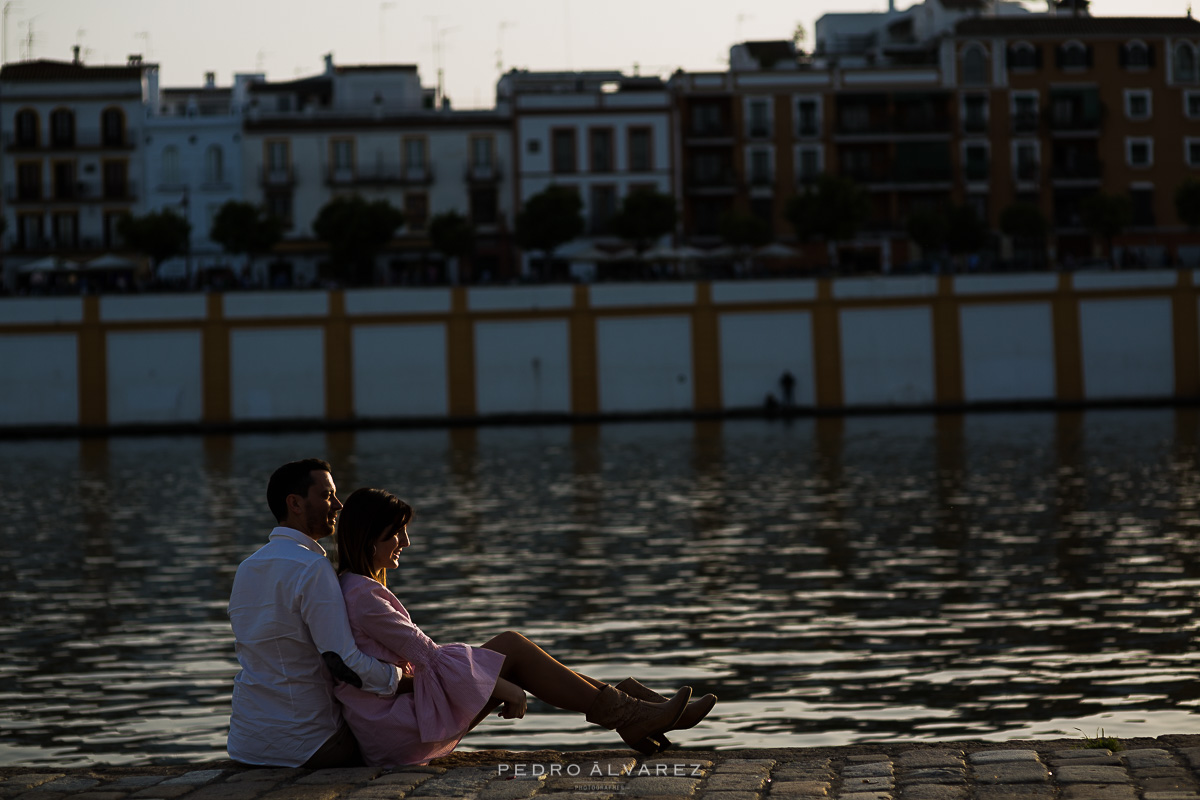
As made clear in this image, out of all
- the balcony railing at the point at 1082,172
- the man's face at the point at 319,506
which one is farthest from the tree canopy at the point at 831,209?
the man's face at the point at 319,506

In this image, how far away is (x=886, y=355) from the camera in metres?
48.6

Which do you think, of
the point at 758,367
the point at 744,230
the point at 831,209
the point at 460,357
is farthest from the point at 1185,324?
the point at 460,357

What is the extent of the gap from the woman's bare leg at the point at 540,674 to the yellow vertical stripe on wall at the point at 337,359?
42360 millimetres

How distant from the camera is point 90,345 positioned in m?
47.7

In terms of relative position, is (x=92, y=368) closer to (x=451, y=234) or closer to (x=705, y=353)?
(x=451, y=234)

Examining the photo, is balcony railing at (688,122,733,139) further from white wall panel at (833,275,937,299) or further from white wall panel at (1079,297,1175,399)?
white wall panel at (1079,297,1175,399)

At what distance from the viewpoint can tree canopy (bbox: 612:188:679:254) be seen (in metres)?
54.0

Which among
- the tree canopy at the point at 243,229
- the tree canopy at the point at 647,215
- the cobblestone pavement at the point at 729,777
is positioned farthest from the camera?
the tree canopy at the point at 647,215

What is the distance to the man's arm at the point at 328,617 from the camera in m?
6.05

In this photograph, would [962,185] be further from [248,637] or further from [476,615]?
[248,637]

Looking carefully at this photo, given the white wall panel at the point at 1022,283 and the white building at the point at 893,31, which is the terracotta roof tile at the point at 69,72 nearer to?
the white building at the point at 893,31

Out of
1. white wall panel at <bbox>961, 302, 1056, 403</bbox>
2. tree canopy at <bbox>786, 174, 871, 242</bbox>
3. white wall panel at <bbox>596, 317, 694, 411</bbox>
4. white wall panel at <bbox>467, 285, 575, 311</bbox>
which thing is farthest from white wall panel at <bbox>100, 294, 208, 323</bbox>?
white wall panel at <bbox>961, 302, 1056, 403</bbox>

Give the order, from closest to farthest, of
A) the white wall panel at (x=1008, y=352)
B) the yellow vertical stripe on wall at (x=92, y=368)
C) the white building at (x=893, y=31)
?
the yellow vertical stripe on wall at (x=92, y=368)
the white wall panel at (x=1008, y=352)
the white building at (x=893, y=31)

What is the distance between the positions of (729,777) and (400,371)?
42.9 metres
